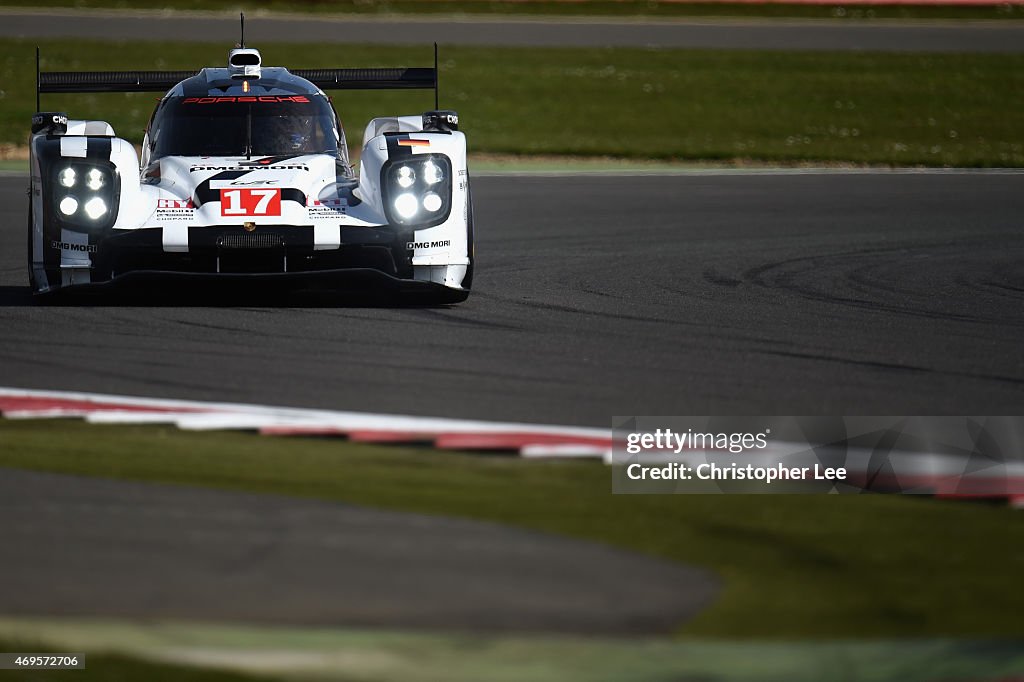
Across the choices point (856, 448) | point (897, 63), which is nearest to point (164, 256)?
point (856, 448)

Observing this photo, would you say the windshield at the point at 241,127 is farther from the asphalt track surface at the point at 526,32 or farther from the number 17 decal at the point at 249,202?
the asphalt track surface at the point at 526,32

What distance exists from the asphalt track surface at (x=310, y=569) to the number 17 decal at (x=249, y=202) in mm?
3809

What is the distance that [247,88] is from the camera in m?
10.2

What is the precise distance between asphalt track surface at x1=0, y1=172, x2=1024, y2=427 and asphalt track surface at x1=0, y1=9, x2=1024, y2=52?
1567 centimetres

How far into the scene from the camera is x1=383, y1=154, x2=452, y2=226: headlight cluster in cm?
900

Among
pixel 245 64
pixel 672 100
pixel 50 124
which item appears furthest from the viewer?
pixel 672 100

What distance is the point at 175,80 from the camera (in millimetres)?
10672

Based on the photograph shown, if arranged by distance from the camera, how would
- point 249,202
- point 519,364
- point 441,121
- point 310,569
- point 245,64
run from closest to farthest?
point 310,569, point 519,364, point 249,202, point 441,121, point 245,64

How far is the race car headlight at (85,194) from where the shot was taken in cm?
880

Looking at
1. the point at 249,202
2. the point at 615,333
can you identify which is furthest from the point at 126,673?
the point at 249,202

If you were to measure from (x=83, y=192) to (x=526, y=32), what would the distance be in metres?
21.8

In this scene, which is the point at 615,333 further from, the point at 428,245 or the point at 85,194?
the point at 85,194

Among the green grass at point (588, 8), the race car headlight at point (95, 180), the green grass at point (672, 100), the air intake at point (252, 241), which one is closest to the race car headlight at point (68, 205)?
the race car headlight at point (95, 180)

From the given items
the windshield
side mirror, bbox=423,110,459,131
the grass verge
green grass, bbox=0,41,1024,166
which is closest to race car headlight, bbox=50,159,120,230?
the windshield
